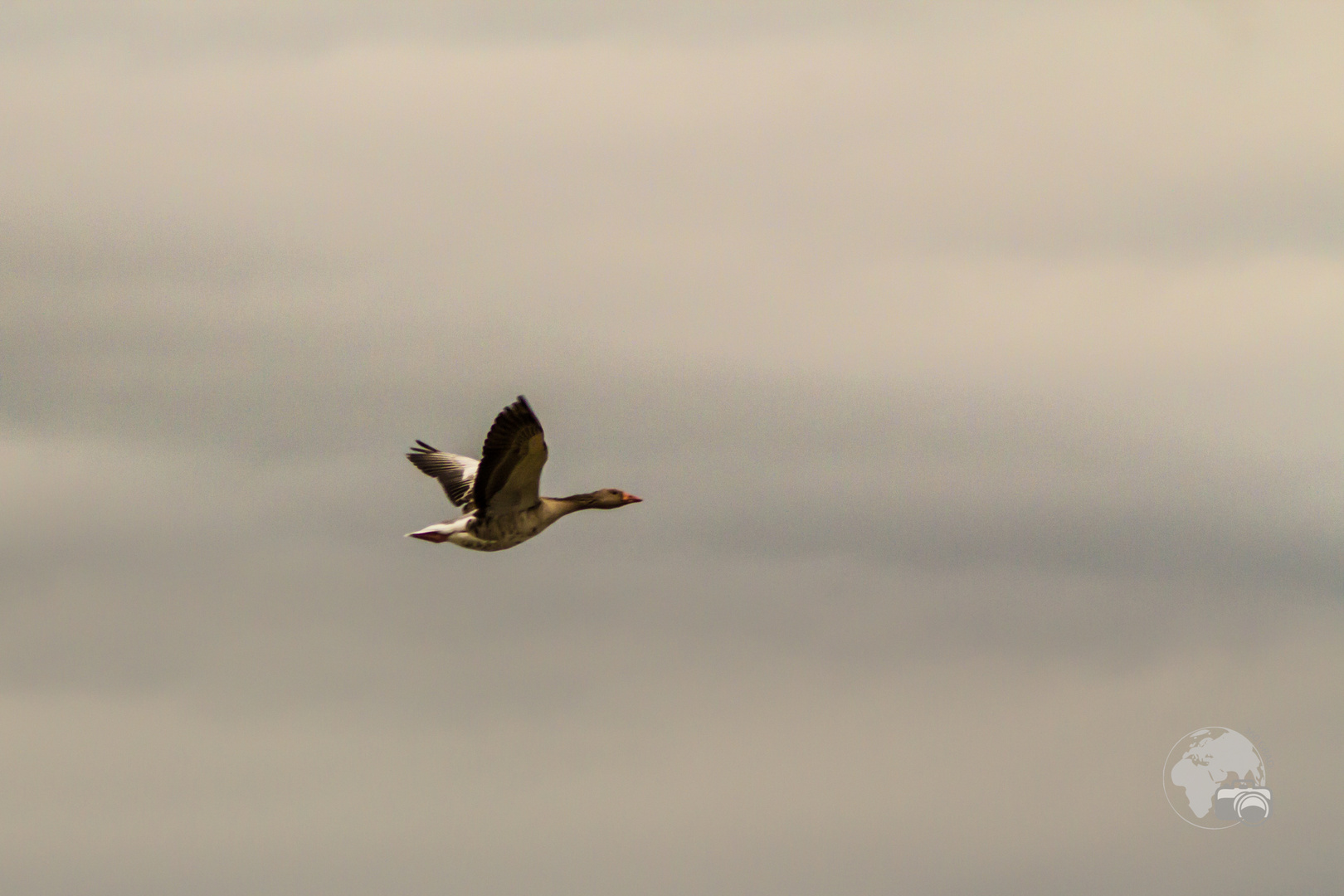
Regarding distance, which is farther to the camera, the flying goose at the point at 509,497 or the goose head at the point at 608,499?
the goose head at the point at 608,499

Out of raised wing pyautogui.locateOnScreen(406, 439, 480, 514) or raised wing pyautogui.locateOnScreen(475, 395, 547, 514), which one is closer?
raised wing pyautogui.locateOnScreen(475, 395, 547, 514)

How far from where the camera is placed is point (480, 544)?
5325 cm

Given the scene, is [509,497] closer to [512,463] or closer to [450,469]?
[512,463]

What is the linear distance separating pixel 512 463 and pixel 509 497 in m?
2.04

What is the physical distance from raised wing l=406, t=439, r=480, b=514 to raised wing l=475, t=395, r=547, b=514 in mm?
3438

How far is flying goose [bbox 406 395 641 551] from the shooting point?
162 ft

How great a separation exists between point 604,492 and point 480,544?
5004mm

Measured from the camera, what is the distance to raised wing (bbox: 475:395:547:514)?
49.1 metres

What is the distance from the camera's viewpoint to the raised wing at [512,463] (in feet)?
161

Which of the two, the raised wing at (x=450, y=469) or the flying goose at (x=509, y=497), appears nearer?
the flying goose at (x=509, y=497)

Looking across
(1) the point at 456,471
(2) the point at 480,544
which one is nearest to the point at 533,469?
(2) the point at 480,544

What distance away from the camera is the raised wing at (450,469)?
5747cm

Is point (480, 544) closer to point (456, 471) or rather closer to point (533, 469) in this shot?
point (533, 469)

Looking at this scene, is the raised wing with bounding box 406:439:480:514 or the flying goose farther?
the raised wing with bounding box 406:439:480:514
